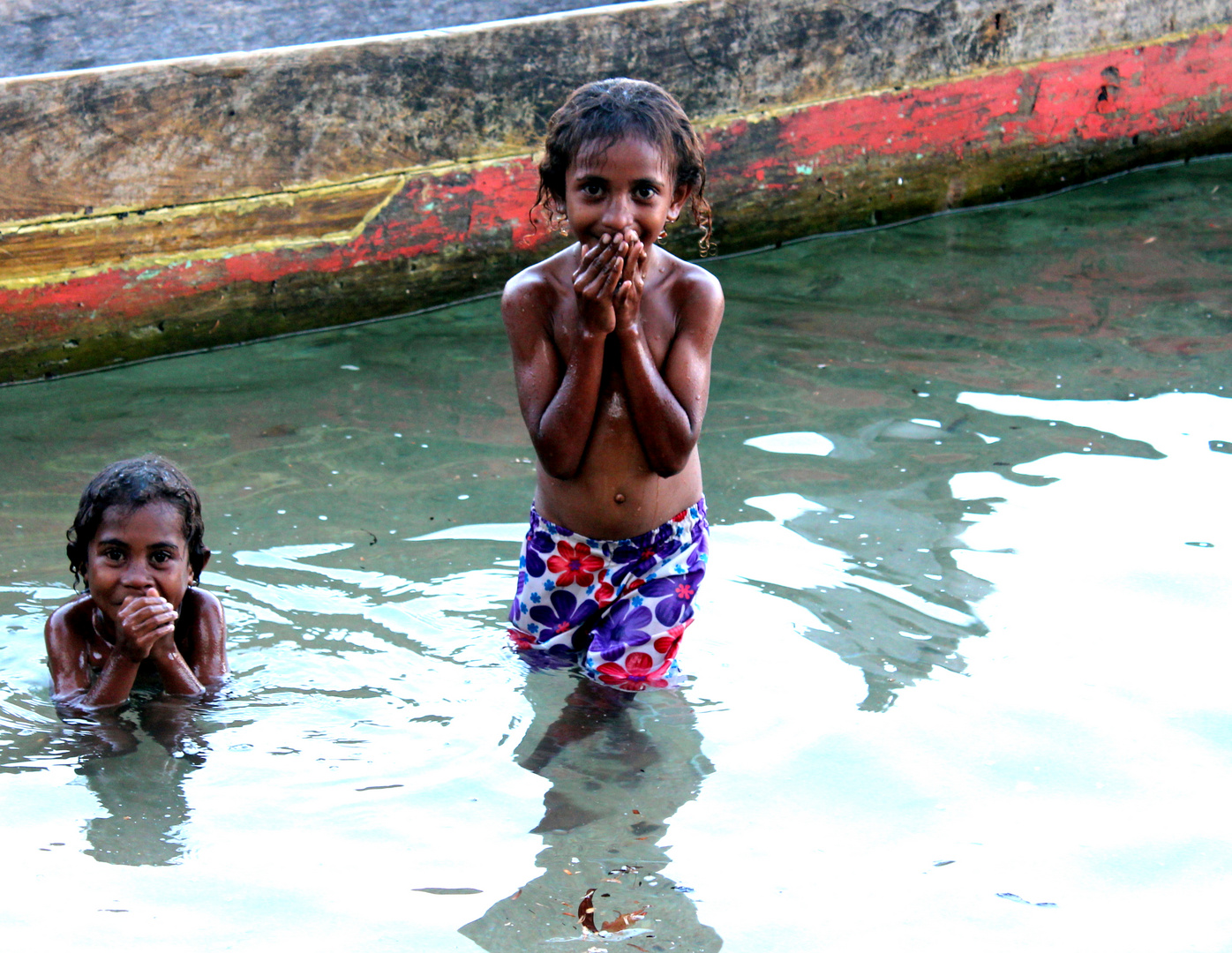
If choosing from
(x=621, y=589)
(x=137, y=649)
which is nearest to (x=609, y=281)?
(x=621, y=589)

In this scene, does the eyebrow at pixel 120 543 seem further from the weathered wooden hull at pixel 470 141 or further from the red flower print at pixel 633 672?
the weathered wooden hull at pixel 470 141

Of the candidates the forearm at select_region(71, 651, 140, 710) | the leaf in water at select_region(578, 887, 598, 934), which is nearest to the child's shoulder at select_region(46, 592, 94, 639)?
the forearm at select_region(71, 651, 140, 710)

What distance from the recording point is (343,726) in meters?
2.84

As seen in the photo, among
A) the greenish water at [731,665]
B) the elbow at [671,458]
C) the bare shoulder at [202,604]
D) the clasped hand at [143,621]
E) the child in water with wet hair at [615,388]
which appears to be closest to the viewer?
the greenish water at [731,665]

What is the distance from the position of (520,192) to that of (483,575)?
2475 millimetres

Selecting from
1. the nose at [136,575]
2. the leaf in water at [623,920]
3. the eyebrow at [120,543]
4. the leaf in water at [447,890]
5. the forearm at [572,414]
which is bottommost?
the leaf in water at [623,920]

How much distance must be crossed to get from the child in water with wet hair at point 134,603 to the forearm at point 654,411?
1080 mm

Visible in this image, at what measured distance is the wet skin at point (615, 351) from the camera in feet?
8.08

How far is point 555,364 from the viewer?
269 cm

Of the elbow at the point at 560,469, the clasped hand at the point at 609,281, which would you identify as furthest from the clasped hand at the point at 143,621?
the clasped hand at the point at 609,281

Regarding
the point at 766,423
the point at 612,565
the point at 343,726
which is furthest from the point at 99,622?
the point at 766,423

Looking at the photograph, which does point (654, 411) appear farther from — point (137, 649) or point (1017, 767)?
point (137, 649)

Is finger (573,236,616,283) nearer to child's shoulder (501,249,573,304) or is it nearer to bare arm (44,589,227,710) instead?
child's shoulder (501,249,573,304)

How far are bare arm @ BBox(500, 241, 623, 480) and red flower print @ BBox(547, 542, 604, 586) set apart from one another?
18cm
